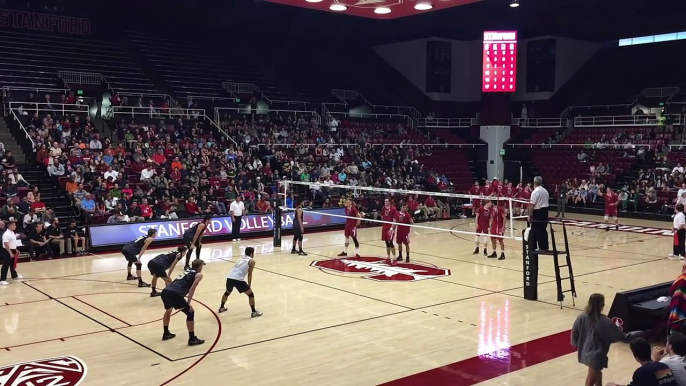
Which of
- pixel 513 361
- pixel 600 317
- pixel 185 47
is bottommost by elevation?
pixel 513 361

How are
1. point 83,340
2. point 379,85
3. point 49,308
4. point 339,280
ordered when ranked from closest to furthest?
1. point 83,340
2. point 49,308
3. point 339,280
4. point 379,85

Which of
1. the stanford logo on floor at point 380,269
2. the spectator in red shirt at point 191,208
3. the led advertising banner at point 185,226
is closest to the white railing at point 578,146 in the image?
the led advertising banner at point 185,226

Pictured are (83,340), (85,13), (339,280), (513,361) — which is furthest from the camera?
(85,13)

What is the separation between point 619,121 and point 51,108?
29.4 meters

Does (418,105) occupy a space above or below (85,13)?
below

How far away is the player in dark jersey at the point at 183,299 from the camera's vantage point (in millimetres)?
9594

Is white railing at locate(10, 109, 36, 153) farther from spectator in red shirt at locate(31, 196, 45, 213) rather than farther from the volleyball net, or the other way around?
the volleyball net

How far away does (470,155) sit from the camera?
3738 cm

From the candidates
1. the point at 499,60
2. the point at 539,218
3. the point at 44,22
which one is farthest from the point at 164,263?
the point at 499,60

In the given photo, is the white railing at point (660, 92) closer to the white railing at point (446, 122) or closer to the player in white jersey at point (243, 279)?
the white railing at point (446, 122)

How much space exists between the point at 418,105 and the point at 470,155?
5.40 m

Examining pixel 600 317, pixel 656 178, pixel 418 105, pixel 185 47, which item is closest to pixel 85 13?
pixel 185 47

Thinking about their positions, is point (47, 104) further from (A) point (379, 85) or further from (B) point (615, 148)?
(B) point (615, 148)

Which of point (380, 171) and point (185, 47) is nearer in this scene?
point (380, 171)
